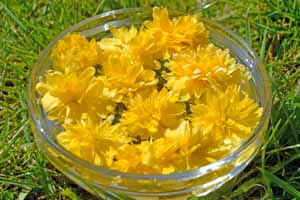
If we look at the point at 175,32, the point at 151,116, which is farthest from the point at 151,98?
the point at 175,32

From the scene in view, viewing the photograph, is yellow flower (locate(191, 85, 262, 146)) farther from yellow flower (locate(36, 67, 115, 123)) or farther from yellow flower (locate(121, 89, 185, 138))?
yellow flower (locate(36, 67, 115, 123))

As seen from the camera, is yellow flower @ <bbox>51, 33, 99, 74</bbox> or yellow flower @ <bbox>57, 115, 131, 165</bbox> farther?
yellow flower @ <bbox>51, 33, 99, 74</bbox>

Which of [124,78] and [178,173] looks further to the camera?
[124,78]

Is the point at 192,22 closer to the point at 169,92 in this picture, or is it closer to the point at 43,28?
the point at 169,92

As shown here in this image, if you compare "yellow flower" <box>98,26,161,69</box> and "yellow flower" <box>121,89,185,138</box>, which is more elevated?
"yellow flower" <box>98,26,161,69</box>

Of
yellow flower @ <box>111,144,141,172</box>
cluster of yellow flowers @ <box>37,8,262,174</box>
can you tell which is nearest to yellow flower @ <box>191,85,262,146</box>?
cluster of yellow flowers @ <box>37,8,262,174</box>

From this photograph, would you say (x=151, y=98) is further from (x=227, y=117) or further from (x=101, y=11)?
(x=101, y=11)
